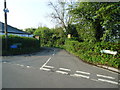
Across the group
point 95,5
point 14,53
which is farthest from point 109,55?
point 14,53

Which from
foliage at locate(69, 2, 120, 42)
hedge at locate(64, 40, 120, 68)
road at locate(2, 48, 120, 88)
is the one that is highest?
foliage at locate(69, 2, 120, 42)

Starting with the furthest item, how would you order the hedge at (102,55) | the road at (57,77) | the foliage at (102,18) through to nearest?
the foliage at (102,18) → the hedge at (102,55) → the road at (57,77)

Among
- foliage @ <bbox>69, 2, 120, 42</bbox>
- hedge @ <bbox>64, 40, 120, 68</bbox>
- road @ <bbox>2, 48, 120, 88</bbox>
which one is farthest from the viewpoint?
foliage @ <bbox>69, 2, 120, 42</bbox>

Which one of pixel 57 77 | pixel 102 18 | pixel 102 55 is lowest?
pixel 57 77

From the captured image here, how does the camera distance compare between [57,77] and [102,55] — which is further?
[102,55]

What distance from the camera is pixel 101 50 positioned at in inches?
294

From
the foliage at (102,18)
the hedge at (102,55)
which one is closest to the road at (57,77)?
the hedge at (102,55)

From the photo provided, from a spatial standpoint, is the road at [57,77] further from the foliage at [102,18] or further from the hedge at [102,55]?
the foliage at [102,18]

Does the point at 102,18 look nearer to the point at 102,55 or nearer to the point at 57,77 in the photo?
the point at 102,55

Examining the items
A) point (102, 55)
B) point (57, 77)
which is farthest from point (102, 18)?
point (57, 77)

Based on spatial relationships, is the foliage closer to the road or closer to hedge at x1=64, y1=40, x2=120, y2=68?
hedge at x1=64, y1=40, x2=120, y2=68

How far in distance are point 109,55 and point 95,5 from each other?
4.85 metres

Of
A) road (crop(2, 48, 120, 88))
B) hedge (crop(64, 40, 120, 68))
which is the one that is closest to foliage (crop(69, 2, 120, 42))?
hedge (crop(64, 40, 120, 68))

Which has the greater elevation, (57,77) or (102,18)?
(102,18)
